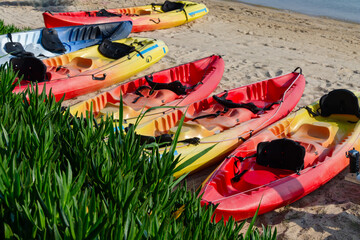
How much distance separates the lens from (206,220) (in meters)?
2.59

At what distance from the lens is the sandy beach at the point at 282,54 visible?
4055mm

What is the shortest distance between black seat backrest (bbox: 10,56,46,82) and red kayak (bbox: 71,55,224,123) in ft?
3.92

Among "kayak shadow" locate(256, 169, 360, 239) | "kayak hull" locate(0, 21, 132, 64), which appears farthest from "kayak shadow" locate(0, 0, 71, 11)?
"kayak shadow" locate(256, 169, 360, 239)

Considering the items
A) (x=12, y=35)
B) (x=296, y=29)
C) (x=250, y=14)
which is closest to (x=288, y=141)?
(x=12, y=35)

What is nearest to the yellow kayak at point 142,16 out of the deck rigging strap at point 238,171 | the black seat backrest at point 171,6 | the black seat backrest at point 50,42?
the black seat backrest at point 171,6

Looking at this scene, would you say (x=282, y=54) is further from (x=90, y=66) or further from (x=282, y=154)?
(x=282, y=154)

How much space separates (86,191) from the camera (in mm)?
2438

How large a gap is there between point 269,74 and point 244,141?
3395 mm

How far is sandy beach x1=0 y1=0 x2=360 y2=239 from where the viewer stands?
4055mm

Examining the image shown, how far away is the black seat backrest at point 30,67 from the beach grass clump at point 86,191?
8.52 feet

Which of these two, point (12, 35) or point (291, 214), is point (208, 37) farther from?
point (291, 214)

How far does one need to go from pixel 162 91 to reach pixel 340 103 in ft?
7.55

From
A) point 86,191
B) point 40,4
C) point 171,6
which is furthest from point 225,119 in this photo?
point 40,4

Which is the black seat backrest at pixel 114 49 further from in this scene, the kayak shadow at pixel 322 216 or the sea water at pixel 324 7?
the sea water at pixel 324 7
